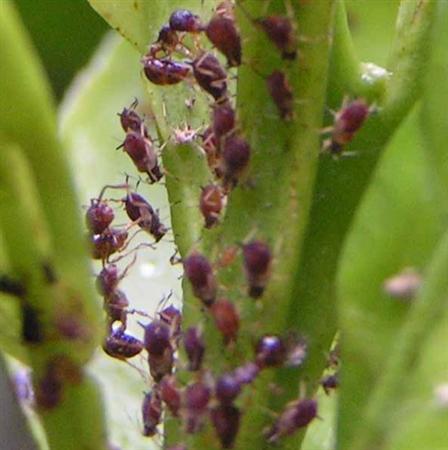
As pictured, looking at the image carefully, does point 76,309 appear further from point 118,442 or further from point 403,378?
point 118,442

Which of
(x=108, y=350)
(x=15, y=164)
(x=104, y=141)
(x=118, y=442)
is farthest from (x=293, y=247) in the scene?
(x=104, y=141)

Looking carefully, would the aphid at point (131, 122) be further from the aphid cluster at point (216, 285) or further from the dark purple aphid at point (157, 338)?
the dark purple aphid at point (157, 338)

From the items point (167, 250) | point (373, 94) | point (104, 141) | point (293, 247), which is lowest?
point (293, 247)

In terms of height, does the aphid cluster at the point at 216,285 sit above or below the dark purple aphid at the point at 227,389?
above

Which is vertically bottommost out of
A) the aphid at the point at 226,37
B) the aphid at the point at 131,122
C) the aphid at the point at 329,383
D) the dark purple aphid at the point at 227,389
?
the dark purple aphid at the point at 227,389

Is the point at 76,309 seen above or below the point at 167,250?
below

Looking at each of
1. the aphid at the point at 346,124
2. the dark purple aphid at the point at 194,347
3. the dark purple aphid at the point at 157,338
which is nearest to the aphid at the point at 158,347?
the dark purple aphid at the point at 157,338

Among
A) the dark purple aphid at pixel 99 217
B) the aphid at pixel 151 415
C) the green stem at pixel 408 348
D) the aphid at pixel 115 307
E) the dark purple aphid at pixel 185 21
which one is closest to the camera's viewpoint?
the green stem at pixel 408 348
